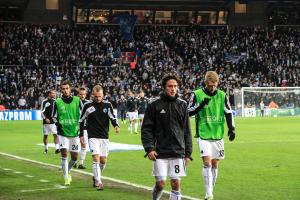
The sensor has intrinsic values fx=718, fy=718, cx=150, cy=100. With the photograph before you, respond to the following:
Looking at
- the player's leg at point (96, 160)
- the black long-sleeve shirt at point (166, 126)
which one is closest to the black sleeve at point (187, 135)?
the black long-sleeve shirt at point (166, 126)

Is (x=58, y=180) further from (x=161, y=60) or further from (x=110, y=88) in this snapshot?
(x=161, y=60)

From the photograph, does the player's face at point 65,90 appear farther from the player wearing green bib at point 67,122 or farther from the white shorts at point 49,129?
the white shorts at point 49,129

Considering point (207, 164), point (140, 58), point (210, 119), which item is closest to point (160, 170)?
point (207, 164)

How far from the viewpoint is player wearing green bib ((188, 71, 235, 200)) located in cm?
1260

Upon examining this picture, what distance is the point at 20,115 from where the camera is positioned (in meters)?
53.4

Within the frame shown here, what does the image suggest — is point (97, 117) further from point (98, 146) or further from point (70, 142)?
point (70, 142)

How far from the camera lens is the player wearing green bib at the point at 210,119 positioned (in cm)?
1260

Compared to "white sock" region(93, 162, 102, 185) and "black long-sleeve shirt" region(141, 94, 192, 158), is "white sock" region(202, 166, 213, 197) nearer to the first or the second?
"black long-sleeve shirt" region(141, 94, 192, 158)

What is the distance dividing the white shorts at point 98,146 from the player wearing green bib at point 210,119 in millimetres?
2543

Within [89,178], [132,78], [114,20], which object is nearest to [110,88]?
[132,78]

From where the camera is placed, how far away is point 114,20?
6931 cm

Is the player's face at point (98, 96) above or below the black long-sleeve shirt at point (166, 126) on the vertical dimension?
above

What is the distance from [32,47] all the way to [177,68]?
1273cm

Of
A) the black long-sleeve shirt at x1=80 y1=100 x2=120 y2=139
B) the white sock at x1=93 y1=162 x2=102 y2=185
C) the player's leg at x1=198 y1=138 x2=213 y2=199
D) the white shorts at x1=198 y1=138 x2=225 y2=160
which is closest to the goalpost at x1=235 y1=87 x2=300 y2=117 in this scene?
the black long-sleeve shirt at x1=80 y1=100 x2=120 y2=139
